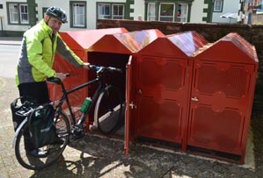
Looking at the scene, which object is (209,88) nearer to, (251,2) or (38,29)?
(38,29)

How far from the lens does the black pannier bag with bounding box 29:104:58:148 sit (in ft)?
10.7

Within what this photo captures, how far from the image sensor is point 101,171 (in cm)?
343

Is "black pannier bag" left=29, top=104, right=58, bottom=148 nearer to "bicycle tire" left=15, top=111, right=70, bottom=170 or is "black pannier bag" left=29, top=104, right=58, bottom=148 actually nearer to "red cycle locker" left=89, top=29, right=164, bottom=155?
"bicycle tire" left=15, top=111, right=70, bottom=170

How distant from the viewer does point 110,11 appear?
19922 mm

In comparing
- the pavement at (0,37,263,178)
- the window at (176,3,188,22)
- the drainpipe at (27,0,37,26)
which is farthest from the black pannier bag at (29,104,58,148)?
the drainpipe at (27,0,37,26)

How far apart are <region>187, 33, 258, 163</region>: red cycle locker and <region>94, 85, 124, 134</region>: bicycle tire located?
132 cm

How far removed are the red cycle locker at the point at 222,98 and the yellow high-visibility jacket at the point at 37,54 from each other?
1862 millimetres

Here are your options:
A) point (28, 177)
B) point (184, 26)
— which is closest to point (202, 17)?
point (184, 26)

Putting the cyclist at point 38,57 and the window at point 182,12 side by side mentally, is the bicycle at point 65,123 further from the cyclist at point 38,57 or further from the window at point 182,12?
the window at point 182,12

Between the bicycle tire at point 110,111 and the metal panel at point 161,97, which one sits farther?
the bicycle tire at point 110,111

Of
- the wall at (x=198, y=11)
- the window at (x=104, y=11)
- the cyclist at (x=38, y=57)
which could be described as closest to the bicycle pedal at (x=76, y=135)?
the cyclist at (x=38, y=57)

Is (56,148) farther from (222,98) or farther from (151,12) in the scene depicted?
(151,12)

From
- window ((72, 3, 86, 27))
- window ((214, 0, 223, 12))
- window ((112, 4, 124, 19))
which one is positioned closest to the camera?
window ((112, 4, 124, 19))

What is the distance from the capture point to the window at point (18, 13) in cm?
2138
